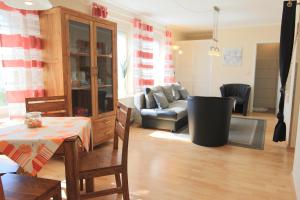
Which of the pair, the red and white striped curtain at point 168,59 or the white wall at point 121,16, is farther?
the red and white striped curtain at point 168,59

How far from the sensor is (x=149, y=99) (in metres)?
4.57

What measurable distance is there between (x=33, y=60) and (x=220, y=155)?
2.80 meters

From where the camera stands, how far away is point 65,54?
2688 millimetres

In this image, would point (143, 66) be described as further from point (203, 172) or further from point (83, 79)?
point (203, 172)

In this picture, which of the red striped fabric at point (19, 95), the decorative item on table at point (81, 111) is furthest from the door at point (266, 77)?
the red striped fabric at point (19, 95)

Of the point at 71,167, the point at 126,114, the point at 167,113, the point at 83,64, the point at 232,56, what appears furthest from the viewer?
the point at 232,56

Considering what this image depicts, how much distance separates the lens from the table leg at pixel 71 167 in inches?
56.9

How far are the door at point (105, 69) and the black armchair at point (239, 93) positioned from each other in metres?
3.65

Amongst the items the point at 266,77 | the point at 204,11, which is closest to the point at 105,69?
the point at 204,11

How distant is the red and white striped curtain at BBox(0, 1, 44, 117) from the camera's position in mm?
2518

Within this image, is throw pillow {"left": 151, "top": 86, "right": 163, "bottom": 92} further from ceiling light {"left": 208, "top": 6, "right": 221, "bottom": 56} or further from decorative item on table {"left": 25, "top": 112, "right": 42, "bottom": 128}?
decorative item on table {"left": 25, "top": 112, "right": 42, "bottom": 128}

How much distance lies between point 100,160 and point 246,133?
3235 millimetres

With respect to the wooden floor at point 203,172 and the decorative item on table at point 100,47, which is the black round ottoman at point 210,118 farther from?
the decorative item on table at point 100,47

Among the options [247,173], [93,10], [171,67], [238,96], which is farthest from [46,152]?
[238,96]
